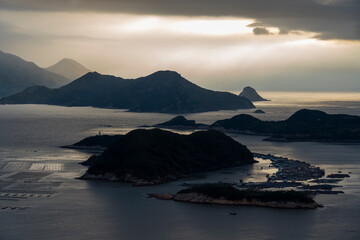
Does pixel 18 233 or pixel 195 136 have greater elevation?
pixel 195 136

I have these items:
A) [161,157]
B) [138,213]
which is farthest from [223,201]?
[161,157]

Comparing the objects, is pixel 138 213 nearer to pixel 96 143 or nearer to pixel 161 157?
pixel 161 157

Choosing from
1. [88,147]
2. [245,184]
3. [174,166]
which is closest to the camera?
[245,184]

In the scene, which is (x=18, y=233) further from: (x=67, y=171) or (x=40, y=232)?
(x=67, y=171)

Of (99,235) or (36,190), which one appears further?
(36,190)

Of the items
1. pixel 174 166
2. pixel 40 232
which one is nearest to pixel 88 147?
pixel 174 166

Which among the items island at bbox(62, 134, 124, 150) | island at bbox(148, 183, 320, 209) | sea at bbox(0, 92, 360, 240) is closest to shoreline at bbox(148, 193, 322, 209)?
island at bbox(148, 183, 320, 209)
